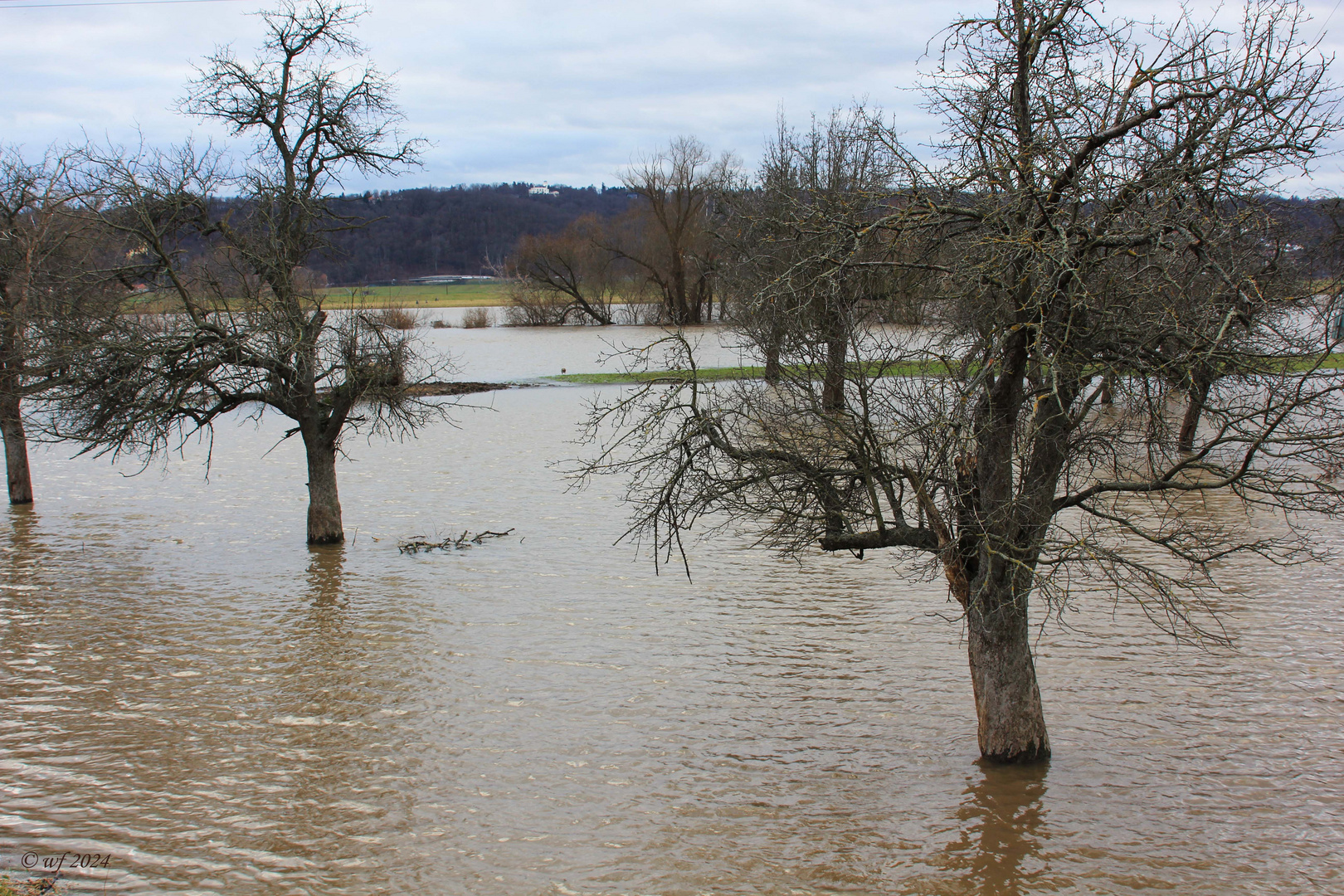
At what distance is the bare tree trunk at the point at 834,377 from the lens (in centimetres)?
887

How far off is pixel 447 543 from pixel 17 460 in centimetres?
1066

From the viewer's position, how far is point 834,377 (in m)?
9.05

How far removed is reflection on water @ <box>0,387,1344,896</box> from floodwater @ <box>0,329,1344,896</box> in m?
0.04

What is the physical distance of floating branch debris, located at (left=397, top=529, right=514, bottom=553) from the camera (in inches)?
683

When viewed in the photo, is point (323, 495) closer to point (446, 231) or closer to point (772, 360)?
point (772, 360)

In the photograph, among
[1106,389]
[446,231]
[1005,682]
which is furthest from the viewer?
[446,231]

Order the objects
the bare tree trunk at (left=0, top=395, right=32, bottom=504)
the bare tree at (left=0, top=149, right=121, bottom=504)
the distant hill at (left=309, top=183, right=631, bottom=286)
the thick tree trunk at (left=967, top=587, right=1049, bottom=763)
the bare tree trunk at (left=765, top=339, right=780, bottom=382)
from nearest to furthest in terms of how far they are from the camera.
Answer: the thick tree trunk at (left=967, top=587, right=1049, bottom=763)
the bare tree trunk at (left=765, top=339, right=780, bottom=382)
the bare tree at (left=0, top=149, right=121, bottom=504)
the bare tree trunk at (left=0, top=395, right=32, bottom=504)
the distant hill at (left=309, top=183, right=631, bottom=286)

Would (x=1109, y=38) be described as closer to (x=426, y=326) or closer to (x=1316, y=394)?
(x=1316, y=394)

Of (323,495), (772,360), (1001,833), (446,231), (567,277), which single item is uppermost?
(446,231)

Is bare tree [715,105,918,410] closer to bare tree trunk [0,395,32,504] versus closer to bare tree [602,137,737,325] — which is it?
bare tree trunk [0,395,32,504]

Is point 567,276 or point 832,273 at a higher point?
point 567,276

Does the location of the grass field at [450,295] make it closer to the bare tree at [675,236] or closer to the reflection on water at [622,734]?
the bare tree at [675,236]

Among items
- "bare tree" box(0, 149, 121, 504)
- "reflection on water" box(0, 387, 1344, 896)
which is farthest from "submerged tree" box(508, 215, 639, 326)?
"reflection on water" box(0, 387, 1344, 896)

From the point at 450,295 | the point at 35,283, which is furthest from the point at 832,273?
the point at 450,295
